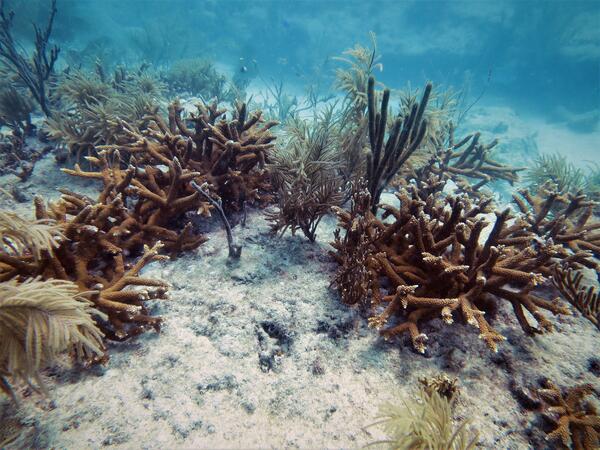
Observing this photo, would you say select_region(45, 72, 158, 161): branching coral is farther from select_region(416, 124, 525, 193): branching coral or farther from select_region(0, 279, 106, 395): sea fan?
select_region(416, 124, 525, 193): branching coral

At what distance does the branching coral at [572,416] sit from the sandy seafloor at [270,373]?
0.13m

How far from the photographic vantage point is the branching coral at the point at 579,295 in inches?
109

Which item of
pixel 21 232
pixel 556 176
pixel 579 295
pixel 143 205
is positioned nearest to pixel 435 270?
pixel 579 295

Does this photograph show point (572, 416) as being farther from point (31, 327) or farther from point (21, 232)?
point (21, 232)

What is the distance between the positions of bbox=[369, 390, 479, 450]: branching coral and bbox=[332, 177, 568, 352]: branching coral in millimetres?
448

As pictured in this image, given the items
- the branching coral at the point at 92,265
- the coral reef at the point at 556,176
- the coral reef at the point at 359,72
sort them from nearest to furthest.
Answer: the branching coral at the point at 92,265 < the coral reef at the point at 359,72 < the coral reef at the point at 556,176

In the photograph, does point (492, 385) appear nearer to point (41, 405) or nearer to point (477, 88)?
point (41, 405)

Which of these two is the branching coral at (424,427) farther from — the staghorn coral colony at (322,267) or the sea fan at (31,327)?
the sea fan at (31,327)

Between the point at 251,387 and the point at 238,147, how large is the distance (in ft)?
9.53

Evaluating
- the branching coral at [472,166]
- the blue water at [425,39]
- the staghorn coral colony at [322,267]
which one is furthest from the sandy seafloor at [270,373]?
the blue water at [425,39]

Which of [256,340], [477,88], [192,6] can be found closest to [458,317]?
[256,340]

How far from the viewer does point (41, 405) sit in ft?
6.94

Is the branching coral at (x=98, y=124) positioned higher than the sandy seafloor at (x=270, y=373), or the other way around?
the branching coral at (x=98, y=124)

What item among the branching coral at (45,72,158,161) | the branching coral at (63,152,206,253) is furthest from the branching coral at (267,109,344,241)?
the branching coral at (45,72,158,161)
